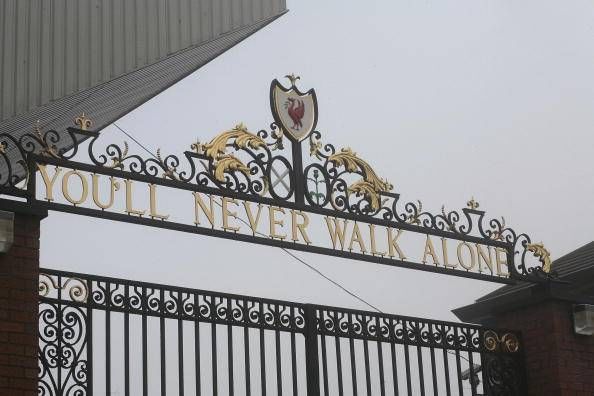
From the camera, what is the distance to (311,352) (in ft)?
34.2

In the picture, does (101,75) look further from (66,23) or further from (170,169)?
(170,169)

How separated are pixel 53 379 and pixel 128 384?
1.89ft

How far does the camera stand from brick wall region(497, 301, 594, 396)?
1146 cm

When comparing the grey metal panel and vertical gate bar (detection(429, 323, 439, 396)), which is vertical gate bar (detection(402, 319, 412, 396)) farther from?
the grey metal panel

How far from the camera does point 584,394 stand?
11.6 m

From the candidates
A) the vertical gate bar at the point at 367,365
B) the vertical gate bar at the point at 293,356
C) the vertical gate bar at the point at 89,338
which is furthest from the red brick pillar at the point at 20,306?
the vertical gate bar at the point at 367,365

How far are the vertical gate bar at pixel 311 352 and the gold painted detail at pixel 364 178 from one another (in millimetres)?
1204

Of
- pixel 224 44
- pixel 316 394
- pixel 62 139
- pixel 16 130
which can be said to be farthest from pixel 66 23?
pixel 316 394

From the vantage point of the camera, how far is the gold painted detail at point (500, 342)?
1168cm

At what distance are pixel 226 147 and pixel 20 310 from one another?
2.63 metres

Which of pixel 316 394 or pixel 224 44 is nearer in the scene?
pixel 316 394

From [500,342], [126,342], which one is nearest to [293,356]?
[126,342]

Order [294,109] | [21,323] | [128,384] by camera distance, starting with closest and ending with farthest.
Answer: [21,323] → [128,384] → [294,109]

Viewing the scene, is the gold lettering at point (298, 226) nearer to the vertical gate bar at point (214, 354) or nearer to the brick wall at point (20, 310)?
the vertical gate bar at point (214, 354)
